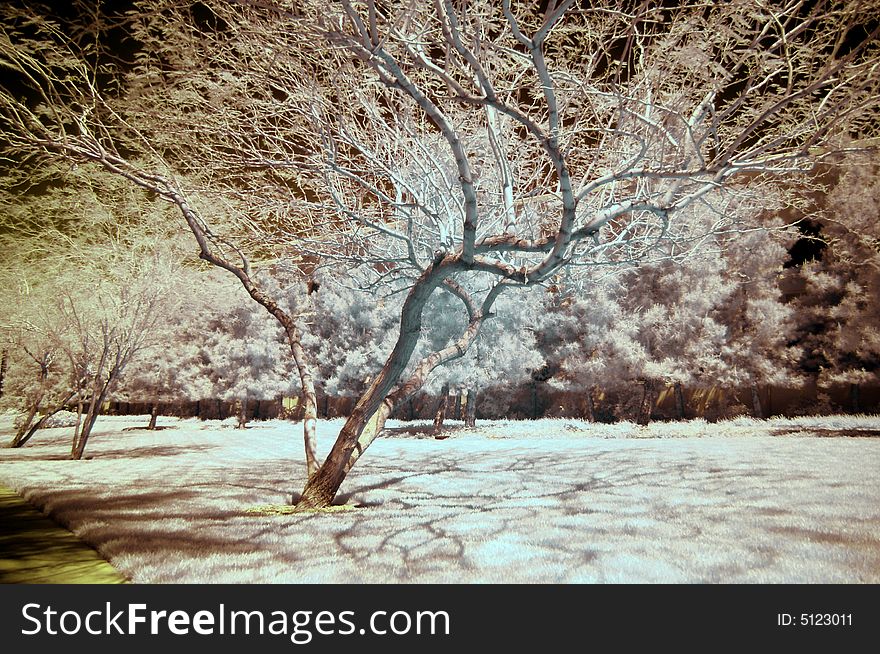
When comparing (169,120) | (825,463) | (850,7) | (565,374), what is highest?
(169,120)

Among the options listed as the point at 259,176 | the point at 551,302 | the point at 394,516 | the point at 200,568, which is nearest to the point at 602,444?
the point at 551,302

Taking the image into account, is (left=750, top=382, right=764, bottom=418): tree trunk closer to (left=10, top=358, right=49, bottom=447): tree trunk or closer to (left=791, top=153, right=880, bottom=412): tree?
(left=791, top=153, right=880, bottom=412): tree

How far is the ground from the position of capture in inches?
124

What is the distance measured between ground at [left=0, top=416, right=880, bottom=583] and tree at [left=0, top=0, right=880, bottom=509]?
1.21 metres

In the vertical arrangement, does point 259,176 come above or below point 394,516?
above

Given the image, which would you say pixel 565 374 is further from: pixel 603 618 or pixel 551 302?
pixel 603 618

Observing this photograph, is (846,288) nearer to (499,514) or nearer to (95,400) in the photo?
(499,514)

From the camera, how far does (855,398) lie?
12.2 m

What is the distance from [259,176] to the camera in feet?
19.4

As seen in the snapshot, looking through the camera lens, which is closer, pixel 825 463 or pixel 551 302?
pixel 825 463

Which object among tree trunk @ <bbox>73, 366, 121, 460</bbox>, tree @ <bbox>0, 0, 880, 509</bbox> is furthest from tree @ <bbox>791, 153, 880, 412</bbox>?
tree trunk @ <bbox>73, 366, 121, 460</bbox>

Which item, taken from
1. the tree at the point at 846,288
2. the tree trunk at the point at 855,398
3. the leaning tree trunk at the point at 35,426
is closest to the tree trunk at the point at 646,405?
the tree at the point at 846,288

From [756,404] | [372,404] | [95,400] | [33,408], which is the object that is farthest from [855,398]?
[33,408]

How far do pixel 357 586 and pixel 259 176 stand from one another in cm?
455
